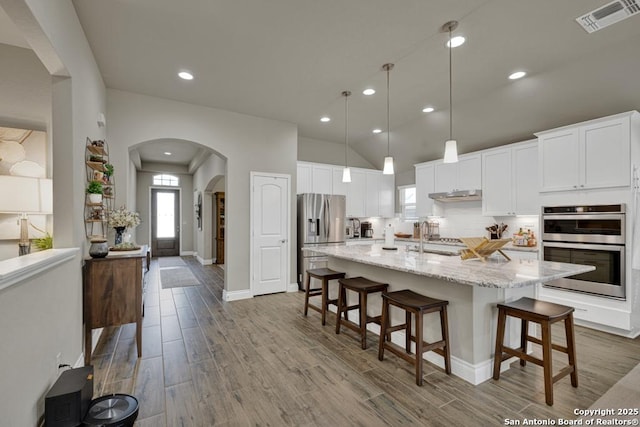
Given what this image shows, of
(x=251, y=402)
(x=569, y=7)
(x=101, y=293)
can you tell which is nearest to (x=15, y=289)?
(x=101, y=293)

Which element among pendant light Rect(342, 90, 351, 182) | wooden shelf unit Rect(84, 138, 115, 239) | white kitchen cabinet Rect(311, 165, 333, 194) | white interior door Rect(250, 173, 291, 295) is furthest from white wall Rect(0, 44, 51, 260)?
white kitchen cabinet Rect(311, 165, 333, 194)

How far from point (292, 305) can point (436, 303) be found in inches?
100

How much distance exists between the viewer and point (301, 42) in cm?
295

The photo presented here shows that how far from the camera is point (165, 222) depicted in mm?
9727

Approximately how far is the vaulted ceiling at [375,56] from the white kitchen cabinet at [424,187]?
123 centimetres

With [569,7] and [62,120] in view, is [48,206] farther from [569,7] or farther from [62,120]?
[569,7]

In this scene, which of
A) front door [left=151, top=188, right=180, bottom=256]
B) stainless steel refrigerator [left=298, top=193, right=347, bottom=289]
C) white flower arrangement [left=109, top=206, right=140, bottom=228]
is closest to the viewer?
white flower arrangement [left=109, top=206, right=140, bottom=228]

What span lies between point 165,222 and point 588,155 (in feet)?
34.1

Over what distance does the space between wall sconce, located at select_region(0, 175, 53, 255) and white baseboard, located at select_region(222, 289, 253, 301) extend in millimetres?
2525

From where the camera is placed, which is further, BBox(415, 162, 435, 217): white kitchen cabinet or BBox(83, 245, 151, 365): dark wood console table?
BBox(415, 162, 435, 217): white kitchen cabinet

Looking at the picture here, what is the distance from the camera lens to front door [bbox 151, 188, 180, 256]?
9.52m

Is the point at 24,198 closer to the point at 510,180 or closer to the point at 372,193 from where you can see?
the point at 372,193

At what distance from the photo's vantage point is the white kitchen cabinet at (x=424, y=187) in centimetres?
589

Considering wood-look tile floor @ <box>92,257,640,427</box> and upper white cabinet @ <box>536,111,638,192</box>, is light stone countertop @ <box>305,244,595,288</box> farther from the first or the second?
upper white cabinet @ <box>536,111,638,192</box>
